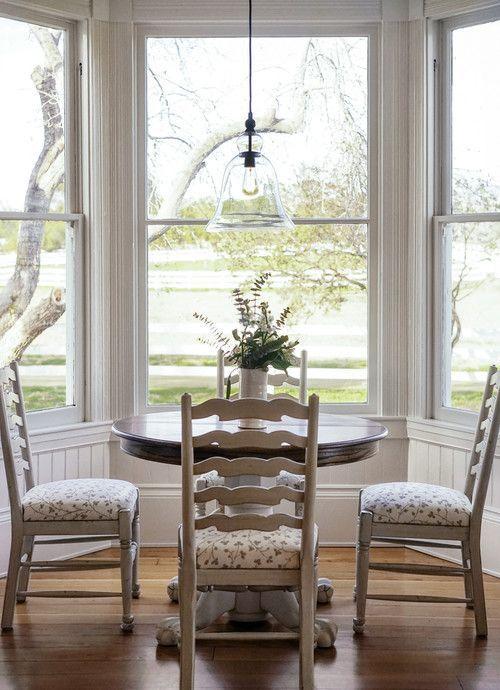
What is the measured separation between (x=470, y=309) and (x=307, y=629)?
215 centimetres

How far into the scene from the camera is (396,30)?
15.6 ft

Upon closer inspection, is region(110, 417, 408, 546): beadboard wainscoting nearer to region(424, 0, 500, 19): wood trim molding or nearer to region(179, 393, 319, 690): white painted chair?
region(179, 393, 319, 690): white painted chair

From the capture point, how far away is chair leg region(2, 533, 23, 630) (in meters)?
3.62

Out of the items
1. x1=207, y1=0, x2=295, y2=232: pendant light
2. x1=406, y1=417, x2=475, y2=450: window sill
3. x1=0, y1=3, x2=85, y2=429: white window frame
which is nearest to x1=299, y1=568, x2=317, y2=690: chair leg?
x1=207, y1=0, x2=295, y2=232: pendant light

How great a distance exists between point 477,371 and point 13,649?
251 centimetres

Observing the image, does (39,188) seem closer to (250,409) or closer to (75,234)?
(75,234)

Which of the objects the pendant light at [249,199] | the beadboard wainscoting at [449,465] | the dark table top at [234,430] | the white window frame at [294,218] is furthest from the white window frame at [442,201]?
the pendant light at [249,199]

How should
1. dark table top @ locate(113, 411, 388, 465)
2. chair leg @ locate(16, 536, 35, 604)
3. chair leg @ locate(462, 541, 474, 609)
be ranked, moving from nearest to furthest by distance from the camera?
1. dark table top @ locate(113, 411, 388, 465)
2. chair leg @ locate(462, 541, 474, 609)
3. chair leg @ locate(16, 536, 35, 604)

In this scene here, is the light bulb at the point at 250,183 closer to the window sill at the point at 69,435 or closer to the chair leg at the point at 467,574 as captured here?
the chair leg at the point at 467,574

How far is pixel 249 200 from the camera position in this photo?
3420 millimetres

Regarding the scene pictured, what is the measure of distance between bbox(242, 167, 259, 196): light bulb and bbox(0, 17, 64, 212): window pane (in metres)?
1.54

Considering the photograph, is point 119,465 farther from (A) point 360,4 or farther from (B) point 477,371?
(A) point 360,4

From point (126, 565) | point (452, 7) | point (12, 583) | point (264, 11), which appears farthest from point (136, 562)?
point (452, 7)

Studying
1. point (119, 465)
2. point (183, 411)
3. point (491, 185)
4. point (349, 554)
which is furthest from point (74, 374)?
point (491, 185)
